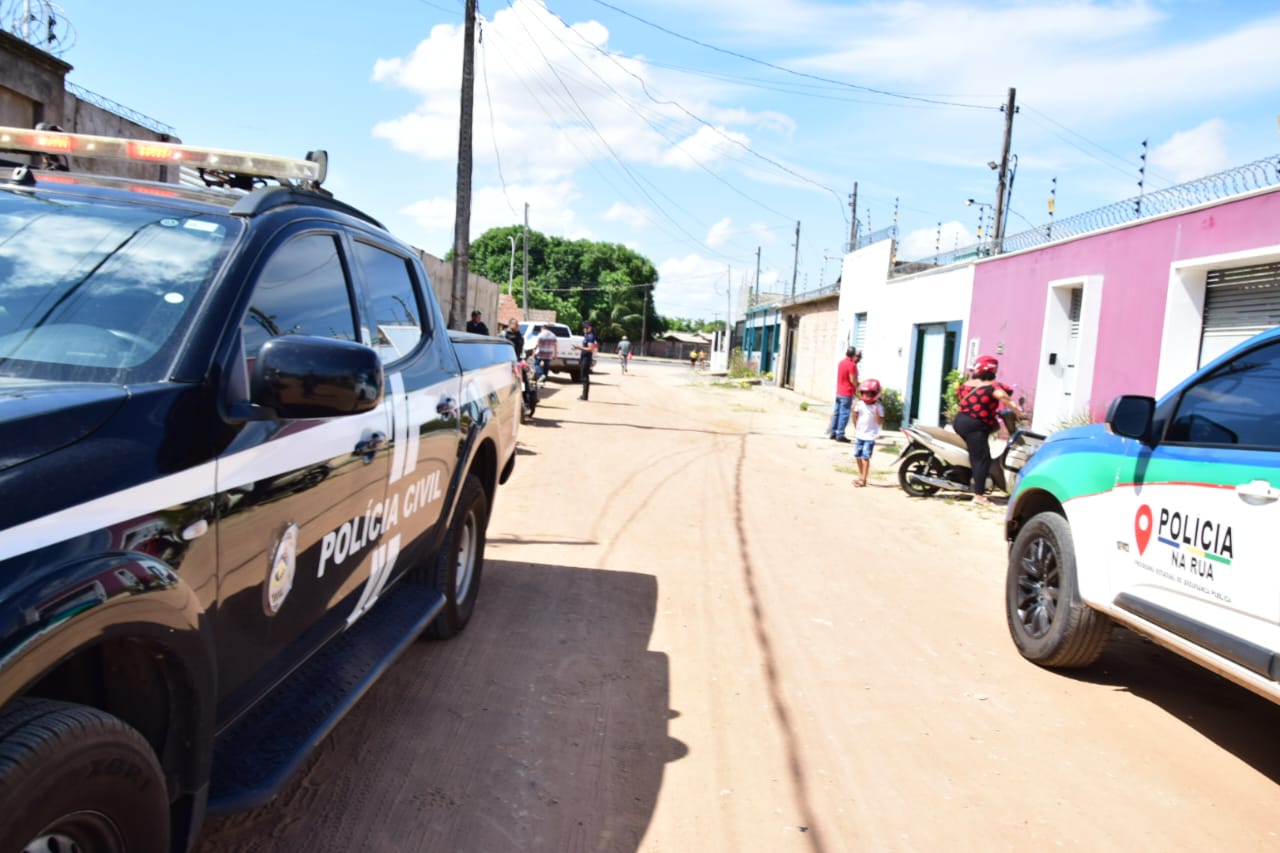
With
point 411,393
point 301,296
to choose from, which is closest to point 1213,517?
point 411,393

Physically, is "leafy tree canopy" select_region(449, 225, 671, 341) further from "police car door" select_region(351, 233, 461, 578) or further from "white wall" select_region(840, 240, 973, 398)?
"police car door" select_region(351, 233, 461, 578)

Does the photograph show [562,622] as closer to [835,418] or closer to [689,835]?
[689,835]

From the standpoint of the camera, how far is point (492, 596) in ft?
18.9

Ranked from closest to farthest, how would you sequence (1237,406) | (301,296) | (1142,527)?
1. (301,296)
2. (1237,406)
3. (1142,527)

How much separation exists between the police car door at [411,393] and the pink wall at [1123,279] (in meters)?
9.26

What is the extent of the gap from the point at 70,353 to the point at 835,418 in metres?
15.8

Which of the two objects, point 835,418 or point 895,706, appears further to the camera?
point 835,418

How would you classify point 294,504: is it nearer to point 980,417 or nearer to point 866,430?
point 980,417

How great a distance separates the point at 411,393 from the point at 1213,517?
3294 mm

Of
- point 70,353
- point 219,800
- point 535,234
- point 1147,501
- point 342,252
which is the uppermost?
point 535,234

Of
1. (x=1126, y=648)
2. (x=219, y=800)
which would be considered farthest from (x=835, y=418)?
(x=219, y=800)

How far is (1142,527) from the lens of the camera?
4.32m

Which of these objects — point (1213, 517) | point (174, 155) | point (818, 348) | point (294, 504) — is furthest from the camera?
point (818, 348)

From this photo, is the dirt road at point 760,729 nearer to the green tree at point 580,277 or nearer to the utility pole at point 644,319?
the green tree at point 580,277
